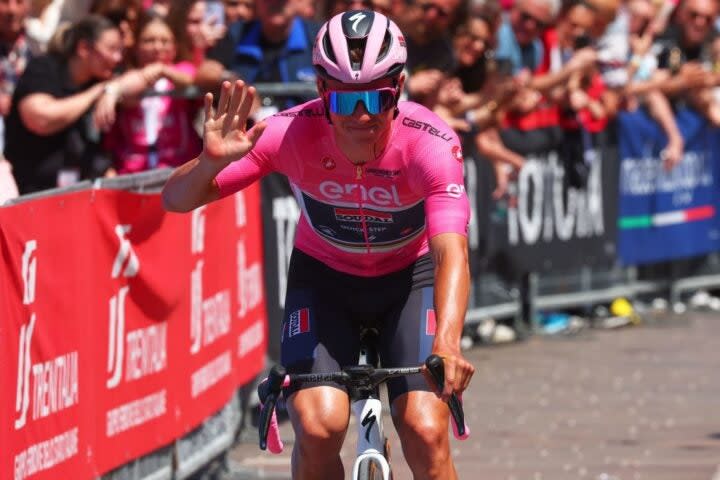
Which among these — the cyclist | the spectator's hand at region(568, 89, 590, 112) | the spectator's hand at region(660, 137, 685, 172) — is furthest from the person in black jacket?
the spectator's hand at region(660, 137, 685, 172)

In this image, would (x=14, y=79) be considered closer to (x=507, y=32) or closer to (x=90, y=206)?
(x=90, y=206)

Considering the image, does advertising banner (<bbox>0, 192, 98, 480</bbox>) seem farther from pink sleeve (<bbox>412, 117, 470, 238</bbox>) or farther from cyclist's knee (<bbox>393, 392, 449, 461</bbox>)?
pink sleeve (<bbox>412, 117, 470, 238</bbox>)

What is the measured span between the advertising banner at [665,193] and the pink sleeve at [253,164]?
31.2ft

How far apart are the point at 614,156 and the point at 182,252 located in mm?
7347

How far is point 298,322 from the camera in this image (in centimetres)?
662

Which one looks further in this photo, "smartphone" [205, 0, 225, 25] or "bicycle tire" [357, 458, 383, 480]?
"smartphone" [205, 0, 225, 25]

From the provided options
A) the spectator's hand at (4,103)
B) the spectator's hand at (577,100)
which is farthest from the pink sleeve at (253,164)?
the spectator's hand at (577,100)

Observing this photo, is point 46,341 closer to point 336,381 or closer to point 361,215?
point 361,215

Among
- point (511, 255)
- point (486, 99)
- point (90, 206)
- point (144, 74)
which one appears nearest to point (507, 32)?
point (486, 99)

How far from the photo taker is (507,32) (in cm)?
1385

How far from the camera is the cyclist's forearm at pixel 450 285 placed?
5.88m

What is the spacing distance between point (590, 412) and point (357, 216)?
512cm

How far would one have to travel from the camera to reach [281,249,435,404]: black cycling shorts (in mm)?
6539

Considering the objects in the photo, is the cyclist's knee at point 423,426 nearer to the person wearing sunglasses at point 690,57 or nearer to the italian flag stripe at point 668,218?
the italian flag stripe at point 668,218
